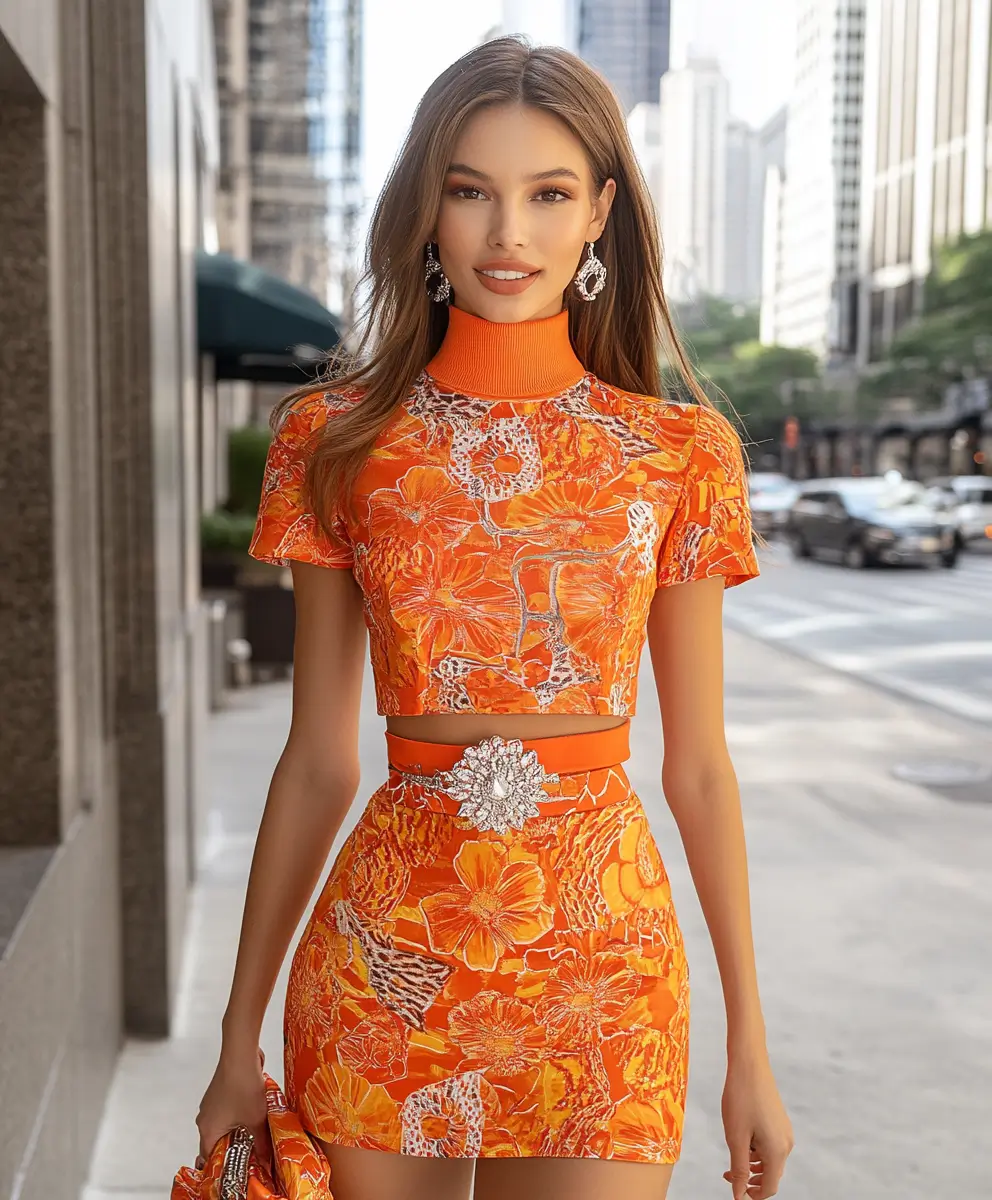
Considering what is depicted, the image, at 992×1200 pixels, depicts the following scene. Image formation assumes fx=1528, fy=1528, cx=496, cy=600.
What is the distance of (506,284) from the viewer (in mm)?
1828

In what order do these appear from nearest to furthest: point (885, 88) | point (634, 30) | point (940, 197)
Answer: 1. point (634, 30)
2. point (940, 197)
3. point (885, 88)

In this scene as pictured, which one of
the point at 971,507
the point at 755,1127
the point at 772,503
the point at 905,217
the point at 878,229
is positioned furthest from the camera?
the point at 878,229

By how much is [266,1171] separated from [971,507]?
31227 mm

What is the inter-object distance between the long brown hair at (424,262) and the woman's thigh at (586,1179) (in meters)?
0.78

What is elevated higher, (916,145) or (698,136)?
(916,145)

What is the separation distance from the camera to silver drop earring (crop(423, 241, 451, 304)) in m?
1.90

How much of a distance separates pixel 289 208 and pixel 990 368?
2022 centimetres

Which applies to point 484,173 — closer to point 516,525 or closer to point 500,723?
point 516,525

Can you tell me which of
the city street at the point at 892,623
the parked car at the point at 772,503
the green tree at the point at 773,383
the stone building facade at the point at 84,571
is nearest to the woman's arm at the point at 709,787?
the stone building facade at the point at 84,571

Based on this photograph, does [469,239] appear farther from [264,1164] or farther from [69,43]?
[69,43]

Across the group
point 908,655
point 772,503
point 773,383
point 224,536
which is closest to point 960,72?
point 773,383

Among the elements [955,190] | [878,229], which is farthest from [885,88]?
[955,190]

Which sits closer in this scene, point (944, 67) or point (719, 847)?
point (719, 847)

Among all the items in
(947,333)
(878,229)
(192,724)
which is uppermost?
(878,229)
